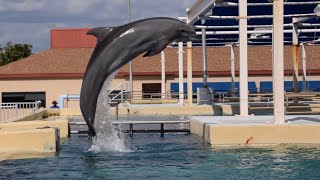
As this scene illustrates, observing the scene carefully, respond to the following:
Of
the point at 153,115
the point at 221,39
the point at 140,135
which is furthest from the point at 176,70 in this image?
the point at 140,135

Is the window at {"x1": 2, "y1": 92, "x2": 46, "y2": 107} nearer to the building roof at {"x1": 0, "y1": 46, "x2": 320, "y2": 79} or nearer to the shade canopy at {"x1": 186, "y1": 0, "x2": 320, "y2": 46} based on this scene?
the building roof at {"x1": 0, "y1": 46, "x2": 320, "y2": 79}

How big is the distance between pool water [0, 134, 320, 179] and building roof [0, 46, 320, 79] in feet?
99.3

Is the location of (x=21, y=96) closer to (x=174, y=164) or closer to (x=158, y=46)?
(x=174, y=164)

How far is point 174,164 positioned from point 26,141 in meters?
3.55

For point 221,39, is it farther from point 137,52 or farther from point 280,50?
point 137,52

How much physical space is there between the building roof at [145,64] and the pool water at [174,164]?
3026cm

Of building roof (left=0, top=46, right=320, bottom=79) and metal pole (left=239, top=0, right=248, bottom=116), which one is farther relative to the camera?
building roof (left=0, top=46, right=320, bottom=79)

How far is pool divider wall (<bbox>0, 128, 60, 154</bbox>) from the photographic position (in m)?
14.8

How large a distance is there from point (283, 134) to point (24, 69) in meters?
33.7

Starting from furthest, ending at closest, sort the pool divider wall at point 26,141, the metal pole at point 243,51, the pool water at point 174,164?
the metal pole at point 243,51
the pool divider wall at point 26,141
the pool water at point 174,164

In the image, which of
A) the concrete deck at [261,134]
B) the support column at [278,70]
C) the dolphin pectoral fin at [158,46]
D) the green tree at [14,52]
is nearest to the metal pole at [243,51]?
the support column at [278,70]

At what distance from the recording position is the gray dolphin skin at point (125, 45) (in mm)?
12922

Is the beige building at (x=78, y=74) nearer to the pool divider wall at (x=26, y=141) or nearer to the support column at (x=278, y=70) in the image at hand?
the support column at (x=278, y=70)

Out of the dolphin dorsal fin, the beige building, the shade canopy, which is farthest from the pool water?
Answer: the beige building
